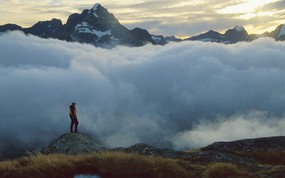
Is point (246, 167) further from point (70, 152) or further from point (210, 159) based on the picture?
point (70, 152)

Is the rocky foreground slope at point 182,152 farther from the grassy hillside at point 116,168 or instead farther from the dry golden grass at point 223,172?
the grassy hillside at point 116,168

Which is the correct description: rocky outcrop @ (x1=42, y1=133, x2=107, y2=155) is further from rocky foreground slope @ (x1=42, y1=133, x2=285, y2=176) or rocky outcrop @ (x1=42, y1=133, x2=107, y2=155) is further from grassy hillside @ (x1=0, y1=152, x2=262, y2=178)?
grassy hillside @ (x1=0, y1=152, x2=262, y2=178)

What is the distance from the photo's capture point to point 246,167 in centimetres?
2597

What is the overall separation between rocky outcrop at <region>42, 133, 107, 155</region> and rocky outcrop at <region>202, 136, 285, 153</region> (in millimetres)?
10636

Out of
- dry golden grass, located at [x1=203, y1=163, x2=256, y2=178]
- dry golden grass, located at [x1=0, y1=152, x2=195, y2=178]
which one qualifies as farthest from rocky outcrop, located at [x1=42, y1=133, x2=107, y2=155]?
dry golden grass, located at [x1=203, y1=163, x2=256, y2=178]

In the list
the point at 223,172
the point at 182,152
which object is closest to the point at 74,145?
the point at 182,152

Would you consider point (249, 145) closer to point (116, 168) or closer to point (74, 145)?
point (74, 145)

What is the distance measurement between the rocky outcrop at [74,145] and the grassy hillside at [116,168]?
715cm

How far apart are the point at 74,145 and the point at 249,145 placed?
16.8 metres

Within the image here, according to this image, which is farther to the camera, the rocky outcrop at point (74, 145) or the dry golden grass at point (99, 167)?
the rocky outcrop at point (74, 145)

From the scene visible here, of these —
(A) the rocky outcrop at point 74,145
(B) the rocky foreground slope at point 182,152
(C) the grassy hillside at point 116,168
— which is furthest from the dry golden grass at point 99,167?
(A) the rocky outcrop at point 74,145

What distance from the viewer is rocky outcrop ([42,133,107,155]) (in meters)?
32.3

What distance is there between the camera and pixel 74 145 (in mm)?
32781

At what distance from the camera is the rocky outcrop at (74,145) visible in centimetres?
3234
